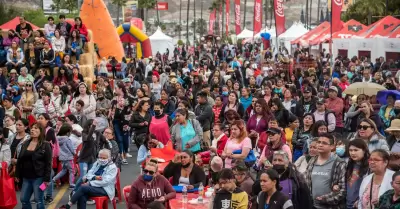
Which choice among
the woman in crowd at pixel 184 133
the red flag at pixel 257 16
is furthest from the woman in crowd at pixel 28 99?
the red flag at pixel 257 16

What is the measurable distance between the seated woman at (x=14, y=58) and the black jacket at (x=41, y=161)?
516 inches

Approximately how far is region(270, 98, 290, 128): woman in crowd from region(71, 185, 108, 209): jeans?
4.50 m

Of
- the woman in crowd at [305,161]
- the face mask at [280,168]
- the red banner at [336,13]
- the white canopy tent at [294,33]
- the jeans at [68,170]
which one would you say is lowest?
the white canopy tent at [294,33]

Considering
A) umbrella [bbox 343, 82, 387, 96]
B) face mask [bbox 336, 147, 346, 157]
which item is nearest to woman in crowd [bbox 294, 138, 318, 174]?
face mask [bbox 336, 147, 346, 157]

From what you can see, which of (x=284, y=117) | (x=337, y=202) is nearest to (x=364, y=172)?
(x=337, y=202)

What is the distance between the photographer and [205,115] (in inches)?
713

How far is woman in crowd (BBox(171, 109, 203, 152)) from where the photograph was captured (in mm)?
15445

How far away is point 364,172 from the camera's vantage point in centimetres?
987

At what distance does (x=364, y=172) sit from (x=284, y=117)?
267 inches

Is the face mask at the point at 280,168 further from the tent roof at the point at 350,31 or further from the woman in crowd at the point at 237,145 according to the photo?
the tent roof at the point at 350,31

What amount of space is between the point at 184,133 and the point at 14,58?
12038mm

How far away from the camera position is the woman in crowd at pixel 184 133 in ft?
50.7

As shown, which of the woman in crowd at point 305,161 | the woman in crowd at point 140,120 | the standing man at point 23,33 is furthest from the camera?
the standing man at point 23,33

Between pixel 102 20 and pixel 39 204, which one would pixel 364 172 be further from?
pixel 102 20
